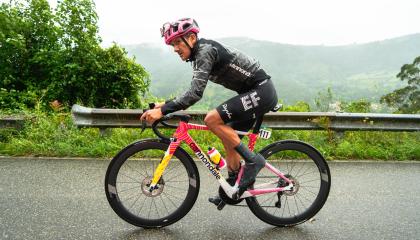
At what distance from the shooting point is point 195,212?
163 inches

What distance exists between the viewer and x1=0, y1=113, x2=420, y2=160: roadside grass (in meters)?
6.20

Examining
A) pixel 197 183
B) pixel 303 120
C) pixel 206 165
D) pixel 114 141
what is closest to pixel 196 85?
pixel 206 165

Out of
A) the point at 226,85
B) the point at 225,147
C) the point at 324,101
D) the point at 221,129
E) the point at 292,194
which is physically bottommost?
the point at 324,101

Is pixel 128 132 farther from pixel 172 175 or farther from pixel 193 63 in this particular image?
pixel 193 63

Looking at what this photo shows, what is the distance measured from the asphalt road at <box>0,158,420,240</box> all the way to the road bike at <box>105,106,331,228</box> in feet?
0.52

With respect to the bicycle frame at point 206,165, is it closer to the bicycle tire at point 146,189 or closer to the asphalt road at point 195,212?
the bicycle tire at point 146,189

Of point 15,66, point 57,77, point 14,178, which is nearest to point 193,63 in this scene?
point 14,178

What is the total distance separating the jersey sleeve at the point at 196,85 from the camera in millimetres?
3275

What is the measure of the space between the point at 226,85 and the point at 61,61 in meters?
6.61

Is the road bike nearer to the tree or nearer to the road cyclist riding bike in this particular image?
the road cyclist riding bike

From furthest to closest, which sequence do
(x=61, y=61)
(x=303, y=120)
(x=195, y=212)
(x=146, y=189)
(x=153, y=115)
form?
(x=61, y=61), (x=303, y=120), (x=195, y=212), (x=146, y=189), (x=153, y=115)

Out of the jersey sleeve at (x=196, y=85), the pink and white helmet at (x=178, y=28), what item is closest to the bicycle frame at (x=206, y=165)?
the jersey sleeve at (x=196, y=85)

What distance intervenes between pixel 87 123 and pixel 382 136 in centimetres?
553

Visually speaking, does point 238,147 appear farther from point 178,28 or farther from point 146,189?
point 178,28
